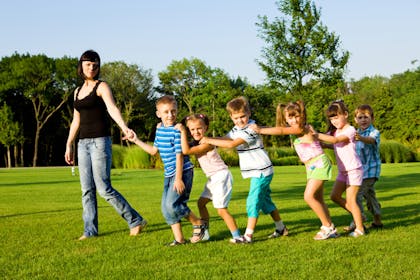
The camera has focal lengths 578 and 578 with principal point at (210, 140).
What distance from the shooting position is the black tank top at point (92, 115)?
678cm

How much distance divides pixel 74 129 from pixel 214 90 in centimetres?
5358

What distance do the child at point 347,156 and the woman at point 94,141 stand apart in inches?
99.3

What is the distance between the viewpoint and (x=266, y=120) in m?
57.3

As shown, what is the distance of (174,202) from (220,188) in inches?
20.7

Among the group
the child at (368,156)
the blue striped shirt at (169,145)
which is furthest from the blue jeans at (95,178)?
the child at (368,156)

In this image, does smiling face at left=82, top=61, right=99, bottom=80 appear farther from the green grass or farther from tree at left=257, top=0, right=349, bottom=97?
tree at left=257, top=0, right=349, bottom=97

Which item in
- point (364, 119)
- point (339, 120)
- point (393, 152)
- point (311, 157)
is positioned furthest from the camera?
point (393, 152)

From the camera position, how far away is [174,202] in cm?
620

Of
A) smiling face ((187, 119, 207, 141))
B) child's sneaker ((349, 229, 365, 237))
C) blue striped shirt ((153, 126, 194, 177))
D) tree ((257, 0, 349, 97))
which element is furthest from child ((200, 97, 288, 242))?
tree ((257, 0, 349, 97))

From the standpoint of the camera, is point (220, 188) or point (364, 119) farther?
point (364, 119)

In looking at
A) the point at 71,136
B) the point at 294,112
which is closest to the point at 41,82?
the point at 71,136

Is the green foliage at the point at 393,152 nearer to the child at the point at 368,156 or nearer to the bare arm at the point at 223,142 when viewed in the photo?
the child at the point at 368,156

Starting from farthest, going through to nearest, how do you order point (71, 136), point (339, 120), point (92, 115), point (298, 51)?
point (298, 51)
point (71, 136)
point (92, 115)
point (339, 120)

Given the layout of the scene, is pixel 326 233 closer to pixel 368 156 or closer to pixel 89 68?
pixel 368 156
